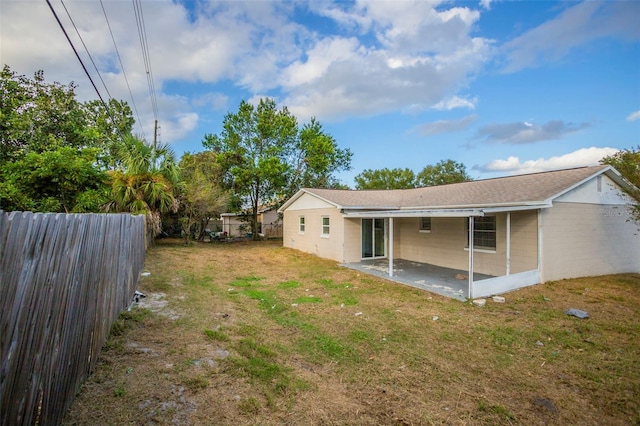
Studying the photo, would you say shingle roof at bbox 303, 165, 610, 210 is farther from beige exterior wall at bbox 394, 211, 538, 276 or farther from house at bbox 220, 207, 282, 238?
house at bbox 220, 207, 282, 238

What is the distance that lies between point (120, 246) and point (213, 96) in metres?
15.1

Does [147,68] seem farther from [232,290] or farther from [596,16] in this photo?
[596,16]

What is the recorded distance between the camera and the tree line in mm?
7305

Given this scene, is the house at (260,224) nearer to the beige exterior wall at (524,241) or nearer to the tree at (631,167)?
the beige exterior wall at (524,241)

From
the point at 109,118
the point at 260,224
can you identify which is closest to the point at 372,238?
the point at 260,224

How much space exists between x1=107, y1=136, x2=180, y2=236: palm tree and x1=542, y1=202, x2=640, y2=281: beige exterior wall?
612 inches

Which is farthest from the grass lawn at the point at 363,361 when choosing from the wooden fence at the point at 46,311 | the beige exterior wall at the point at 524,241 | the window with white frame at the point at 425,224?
the window with white frame at the point at 425,224

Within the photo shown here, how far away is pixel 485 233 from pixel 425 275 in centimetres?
274

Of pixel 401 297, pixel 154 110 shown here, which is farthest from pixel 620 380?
pixel 154 110

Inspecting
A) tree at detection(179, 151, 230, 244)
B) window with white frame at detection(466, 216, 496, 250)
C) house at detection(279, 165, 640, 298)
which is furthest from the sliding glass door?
tree at detection(179, 151, 230, 244)

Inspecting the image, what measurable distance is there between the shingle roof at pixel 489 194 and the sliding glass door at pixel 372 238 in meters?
0.83

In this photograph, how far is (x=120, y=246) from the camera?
200 inches

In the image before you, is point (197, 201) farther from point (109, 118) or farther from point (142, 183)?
point (109, 118)

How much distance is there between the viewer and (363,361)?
4469mm
